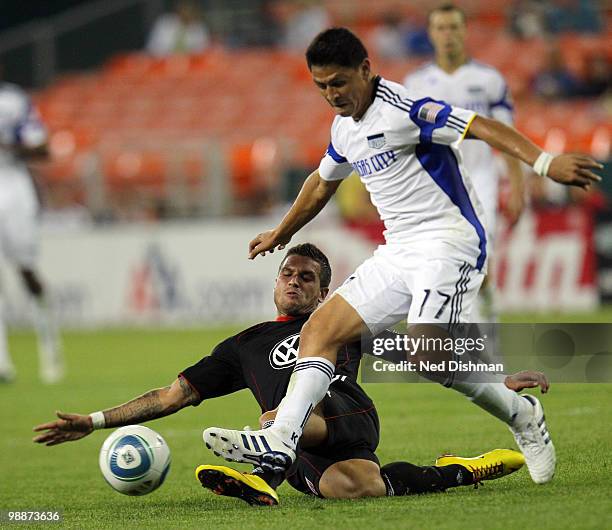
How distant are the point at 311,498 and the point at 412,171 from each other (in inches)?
60.7

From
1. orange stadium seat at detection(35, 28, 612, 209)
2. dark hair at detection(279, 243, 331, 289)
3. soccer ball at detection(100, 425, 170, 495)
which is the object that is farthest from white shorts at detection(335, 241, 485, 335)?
orange stadium seat at detection(35, 28, 612, 209)

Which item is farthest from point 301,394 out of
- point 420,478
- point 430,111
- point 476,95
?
point 476,95

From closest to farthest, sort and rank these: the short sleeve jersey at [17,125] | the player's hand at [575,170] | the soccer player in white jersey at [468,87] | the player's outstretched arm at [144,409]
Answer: the player's hand at [575,170], the player's outstretched arm at [144,409], the soccer player in white jersey at [468,87], the short sleeve jersey at [17,125]

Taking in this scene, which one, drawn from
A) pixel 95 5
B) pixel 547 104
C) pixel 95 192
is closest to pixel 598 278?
pixel 547 104

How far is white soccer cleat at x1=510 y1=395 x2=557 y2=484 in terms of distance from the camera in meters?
5.71

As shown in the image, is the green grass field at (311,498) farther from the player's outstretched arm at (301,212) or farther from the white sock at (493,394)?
the player's outstretched arm at (301,212)

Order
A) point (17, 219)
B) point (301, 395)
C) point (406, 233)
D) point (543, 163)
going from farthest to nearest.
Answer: point (17, 219)
point (406, 233)
point (301, 395)
point (543, 163)

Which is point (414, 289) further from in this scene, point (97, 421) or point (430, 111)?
point (97, 421)

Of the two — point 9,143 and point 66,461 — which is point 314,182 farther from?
point 9,143

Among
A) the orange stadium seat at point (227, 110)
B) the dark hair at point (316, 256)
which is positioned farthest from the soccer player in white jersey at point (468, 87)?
the orange stadium seat at point (227, 110)

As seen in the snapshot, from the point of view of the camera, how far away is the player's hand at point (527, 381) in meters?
5.41

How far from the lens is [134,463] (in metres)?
5.72

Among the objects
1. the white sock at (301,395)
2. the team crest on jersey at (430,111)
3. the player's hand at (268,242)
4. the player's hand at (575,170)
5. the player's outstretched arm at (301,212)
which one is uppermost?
the team crest on jersey at (430,111)

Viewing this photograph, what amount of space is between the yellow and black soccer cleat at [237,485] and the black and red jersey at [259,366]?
55cm
